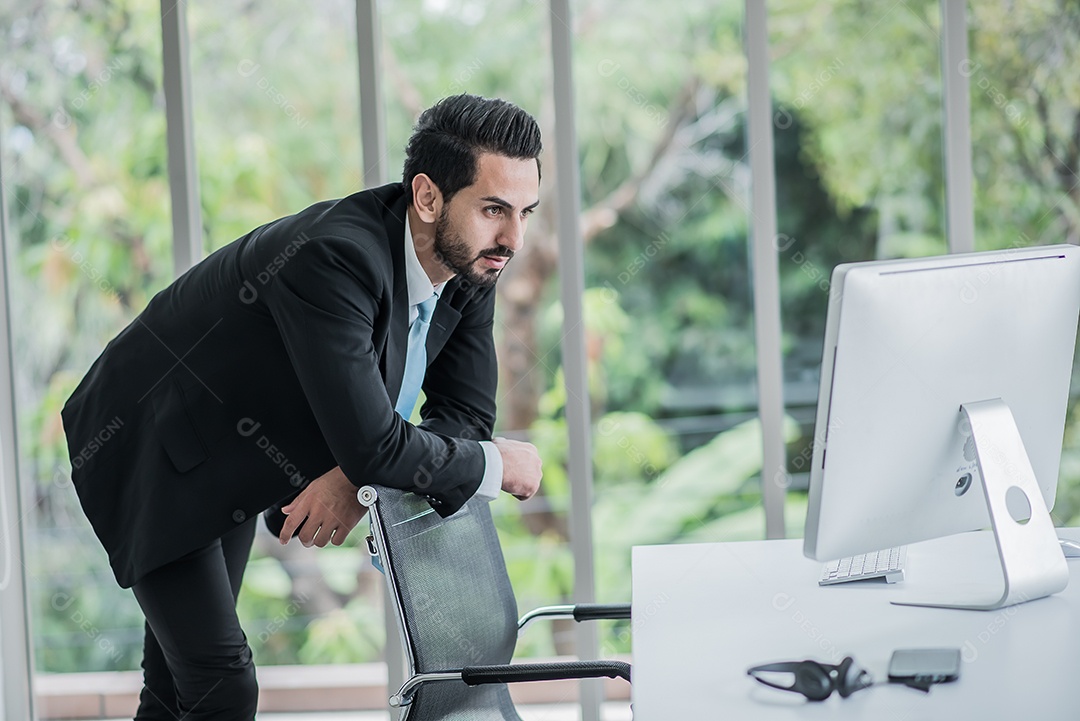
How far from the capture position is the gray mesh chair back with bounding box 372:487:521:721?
1400mm

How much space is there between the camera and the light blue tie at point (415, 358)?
1784mm

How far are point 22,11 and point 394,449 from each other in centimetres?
196

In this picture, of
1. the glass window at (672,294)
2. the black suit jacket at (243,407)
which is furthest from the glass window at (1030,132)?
the black suit jacket at (243,407)

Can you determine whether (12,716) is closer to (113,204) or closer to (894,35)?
(113,204)

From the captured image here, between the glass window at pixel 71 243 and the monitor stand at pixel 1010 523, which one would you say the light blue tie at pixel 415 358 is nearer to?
the monitor stand at pixel 1010 523

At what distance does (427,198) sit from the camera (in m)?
1.68

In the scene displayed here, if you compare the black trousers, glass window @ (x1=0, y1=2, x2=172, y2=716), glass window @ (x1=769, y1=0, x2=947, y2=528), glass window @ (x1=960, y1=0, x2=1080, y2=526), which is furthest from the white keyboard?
glass window @ (x1=0, y1=2, x2=172, y2=716)

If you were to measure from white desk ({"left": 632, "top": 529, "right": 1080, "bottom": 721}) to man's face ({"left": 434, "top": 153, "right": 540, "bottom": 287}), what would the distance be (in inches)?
23.1

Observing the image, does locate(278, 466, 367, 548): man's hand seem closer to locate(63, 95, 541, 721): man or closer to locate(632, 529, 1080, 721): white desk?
locate(63, 95, 541, 721): man

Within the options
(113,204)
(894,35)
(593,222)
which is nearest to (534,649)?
(593,222)

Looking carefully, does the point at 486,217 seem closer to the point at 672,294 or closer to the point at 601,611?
the point at 601,611

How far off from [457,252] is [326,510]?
49cm

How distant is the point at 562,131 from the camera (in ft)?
7.06

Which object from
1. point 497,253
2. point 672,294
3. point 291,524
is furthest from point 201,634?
point 672,294
